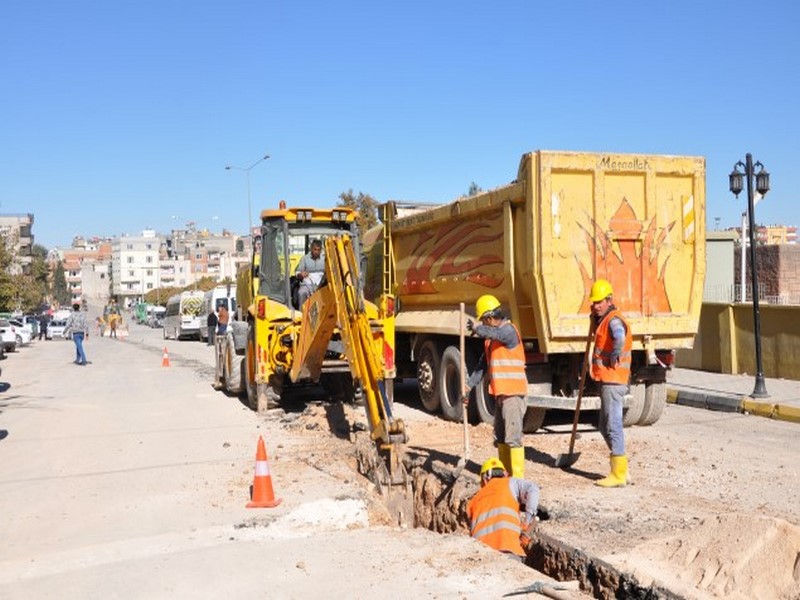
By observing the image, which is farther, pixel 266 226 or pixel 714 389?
pixel 714 389

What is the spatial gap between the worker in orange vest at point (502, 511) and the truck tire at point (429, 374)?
5.68 meters

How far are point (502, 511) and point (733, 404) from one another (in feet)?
25.8

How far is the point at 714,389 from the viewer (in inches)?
557

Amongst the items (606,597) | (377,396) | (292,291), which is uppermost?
(292,291)

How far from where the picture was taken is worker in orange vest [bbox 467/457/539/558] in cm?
598

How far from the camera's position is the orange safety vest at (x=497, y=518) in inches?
235

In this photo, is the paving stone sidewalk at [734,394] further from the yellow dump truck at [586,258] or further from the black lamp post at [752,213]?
the yellow dump truck at [586,258]

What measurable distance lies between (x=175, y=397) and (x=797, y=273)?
549 inches

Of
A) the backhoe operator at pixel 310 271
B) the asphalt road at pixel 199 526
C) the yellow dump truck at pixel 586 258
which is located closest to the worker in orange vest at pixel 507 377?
the asphalt road at pixel 199 526

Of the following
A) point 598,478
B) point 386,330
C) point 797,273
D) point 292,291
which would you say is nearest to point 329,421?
point 386,330

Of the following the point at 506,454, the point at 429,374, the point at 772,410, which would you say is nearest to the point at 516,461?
the point at 506,454

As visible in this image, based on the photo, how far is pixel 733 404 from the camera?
1259 centimetres

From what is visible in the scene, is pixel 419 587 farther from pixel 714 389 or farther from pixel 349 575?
pixel 714 389

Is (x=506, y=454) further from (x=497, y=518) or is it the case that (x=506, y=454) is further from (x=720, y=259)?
(x=720, y=259)
